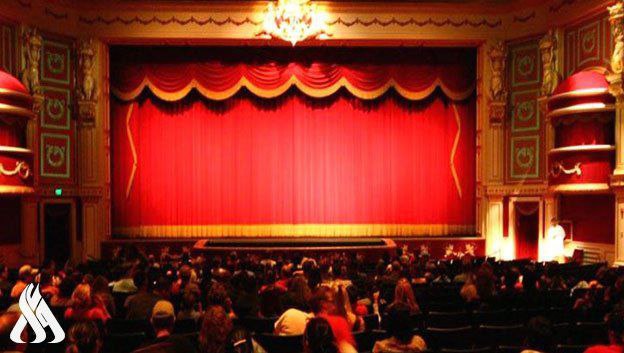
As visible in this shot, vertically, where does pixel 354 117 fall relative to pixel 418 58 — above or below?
below

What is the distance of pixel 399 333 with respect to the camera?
395cm

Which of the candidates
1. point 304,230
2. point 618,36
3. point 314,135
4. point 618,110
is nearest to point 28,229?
point 304,230

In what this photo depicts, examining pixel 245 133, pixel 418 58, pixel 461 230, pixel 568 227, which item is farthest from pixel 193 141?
pixel 568 227

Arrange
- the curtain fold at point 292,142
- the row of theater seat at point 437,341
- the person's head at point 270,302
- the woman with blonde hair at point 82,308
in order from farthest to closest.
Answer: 1. the curtain fold at point 292,142
2. the person's head at point 270,302
3. the woman with blonde hair at point 82,308
4. the row of theater seat at point 437,341

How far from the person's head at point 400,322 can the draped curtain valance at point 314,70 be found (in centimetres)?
1493

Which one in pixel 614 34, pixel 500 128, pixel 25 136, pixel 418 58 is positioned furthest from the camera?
pixel 418 58

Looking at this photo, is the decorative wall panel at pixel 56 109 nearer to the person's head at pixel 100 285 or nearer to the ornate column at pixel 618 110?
the person's head at pixel 100 285

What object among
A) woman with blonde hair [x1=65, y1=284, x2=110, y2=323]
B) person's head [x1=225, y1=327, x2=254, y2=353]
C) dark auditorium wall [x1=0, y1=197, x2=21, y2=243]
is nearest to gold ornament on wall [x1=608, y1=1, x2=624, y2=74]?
woman with blonde hair [x1=65, y1=284, x2=110, y2=323]

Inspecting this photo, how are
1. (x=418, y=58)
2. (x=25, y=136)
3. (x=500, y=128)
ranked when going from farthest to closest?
1. (x=418, y=58)
2. (x=500, y=128)
3. (x=25, y=136)

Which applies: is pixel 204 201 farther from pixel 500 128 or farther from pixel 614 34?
pixel 614 34

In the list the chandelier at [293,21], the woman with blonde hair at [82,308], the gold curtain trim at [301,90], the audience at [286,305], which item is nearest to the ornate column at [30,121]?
the gold curtain trim at [301,90]

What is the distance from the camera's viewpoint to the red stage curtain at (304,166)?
1888 centimetres

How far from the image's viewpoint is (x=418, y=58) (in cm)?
1864

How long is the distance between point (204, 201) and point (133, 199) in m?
2.09
